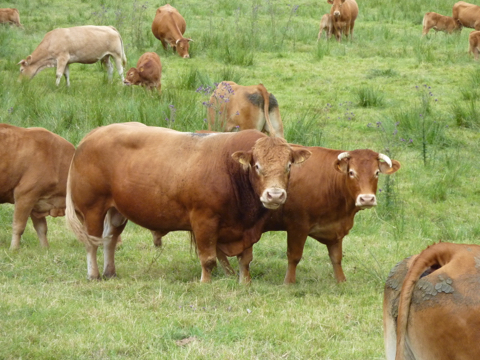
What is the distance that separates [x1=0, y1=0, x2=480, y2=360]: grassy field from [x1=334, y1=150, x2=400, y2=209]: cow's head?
29.0 inches

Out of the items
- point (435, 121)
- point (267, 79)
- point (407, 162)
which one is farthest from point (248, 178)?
point (267, 79)

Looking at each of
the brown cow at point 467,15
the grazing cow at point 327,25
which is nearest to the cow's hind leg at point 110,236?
the grazing cow at point 327,25

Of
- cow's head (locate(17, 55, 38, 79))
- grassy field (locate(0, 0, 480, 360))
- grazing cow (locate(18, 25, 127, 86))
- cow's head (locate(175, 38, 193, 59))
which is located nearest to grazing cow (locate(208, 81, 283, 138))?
grassy field (locate(0, 0, 480, 360))

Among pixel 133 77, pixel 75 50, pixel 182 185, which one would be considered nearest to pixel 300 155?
pixel 182 185

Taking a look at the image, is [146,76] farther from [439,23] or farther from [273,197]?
[439,23]

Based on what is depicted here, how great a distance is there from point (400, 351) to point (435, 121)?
8.11 meters

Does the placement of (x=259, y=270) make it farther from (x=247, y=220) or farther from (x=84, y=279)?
(x=84, y=279)

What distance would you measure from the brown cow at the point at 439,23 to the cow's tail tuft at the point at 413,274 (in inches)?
653

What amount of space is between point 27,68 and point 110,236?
8193 millimetres

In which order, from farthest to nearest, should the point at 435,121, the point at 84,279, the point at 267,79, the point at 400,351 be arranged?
the point at 267,79
the point at 435,121
the point at 84,279
the point at 400,351

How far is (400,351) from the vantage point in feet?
9.98

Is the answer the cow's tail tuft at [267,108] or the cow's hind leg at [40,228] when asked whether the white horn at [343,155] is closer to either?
the cow's tail tuft at [267,108]

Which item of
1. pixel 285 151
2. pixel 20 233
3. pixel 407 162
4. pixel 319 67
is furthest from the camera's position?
pixel 319 67

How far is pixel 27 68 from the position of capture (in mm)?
13914
